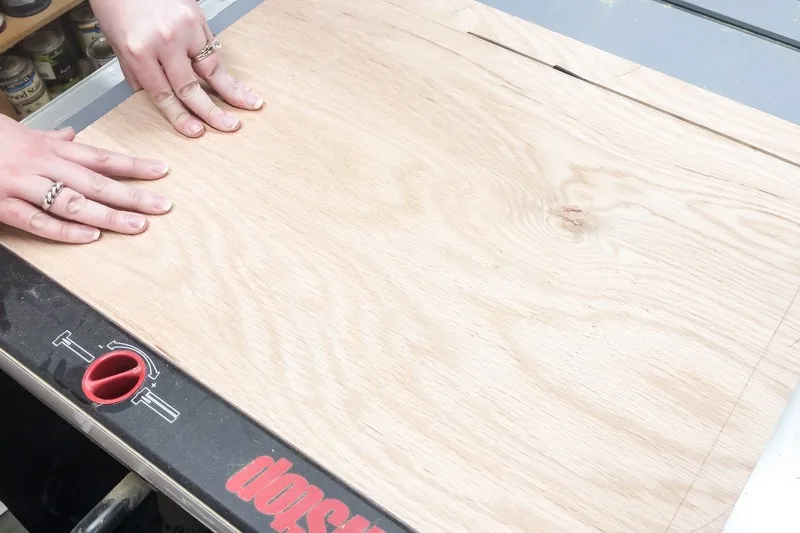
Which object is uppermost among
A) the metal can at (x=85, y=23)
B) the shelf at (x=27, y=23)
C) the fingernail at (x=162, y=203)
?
the fingernail at (x=162, y=203)

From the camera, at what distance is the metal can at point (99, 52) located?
130 cm

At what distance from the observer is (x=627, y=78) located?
743 mm

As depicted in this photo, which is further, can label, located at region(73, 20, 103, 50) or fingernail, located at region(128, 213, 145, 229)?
can label, located at region(73, 20, 103, 50)

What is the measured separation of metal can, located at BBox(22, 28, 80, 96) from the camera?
53.0 inches

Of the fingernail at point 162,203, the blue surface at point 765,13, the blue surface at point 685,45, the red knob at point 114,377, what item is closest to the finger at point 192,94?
the fingernail at point 162,203

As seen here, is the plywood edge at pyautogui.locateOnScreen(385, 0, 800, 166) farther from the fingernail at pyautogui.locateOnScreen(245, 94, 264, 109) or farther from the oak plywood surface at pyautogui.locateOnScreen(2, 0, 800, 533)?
the fingernail at pyautogui.locateOnScreen(245, 94, 264, 109)

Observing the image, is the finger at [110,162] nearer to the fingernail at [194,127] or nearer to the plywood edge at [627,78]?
the fingernail at [194,127]

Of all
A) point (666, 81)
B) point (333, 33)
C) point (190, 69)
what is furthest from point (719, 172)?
point (190, 69)

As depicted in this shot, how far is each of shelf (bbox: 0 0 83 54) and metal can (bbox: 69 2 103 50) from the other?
0.08m

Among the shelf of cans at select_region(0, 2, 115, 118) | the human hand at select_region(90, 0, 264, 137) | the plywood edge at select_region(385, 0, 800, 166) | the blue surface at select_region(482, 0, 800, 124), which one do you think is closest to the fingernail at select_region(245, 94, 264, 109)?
the human hand at select_region(90, 0, 264, 137)

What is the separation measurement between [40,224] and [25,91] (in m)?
0.90

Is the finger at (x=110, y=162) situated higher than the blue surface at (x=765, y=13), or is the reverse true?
the blue surface at (x=765, y=13)

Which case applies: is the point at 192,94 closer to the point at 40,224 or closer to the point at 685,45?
the point at 40,224

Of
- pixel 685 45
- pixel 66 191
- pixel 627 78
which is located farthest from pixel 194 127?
pixel 685 45
